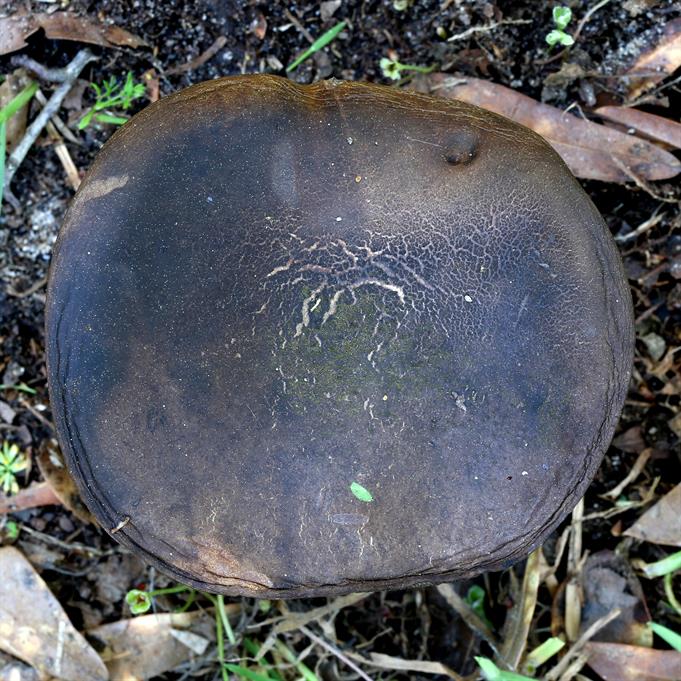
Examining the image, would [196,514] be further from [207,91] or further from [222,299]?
[207,91]

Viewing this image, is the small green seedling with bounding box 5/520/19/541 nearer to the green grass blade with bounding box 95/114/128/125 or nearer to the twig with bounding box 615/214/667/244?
the green grass blade with bounding box 95/114/128/125

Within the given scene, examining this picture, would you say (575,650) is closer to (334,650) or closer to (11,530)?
(334,650)

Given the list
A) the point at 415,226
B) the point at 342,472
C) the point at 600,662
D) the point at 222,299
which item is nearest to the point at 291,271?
the point at 222,299

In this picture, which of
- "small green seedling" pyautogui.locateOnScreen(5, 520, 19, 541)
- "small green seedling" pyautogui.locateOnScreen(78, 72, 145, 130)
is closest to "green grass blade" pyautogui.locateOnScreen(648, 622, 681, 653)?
"small green seedling" pyautogui.locateOnScreen(5, 520, 19, 541)

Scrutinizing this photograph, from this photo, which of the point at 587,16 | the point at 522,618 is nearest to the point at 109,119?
the point at 587,16

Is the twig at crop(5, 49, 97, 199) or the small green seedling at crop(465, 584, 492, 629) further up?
the twig at crop(5, 49, 97, 199)

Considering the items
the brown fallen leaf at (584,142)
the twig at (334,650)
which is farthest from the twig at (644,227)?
the twig at (334,650)
